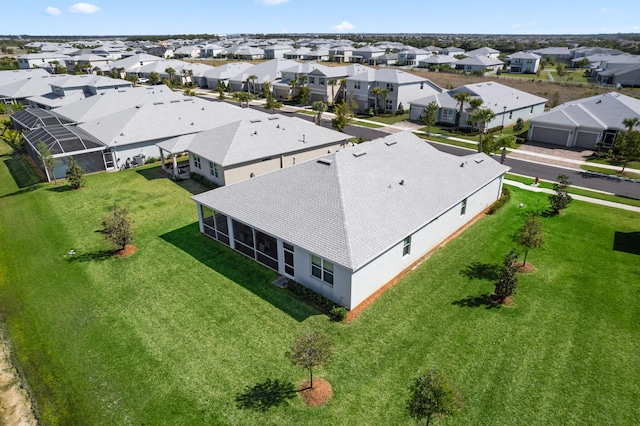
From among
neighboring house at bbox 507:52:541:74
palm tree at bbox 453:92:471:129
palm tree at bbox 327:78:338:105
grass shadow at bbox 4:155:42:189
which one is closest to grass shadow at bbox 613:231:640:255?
palm tree at bbox 453:92:471:129

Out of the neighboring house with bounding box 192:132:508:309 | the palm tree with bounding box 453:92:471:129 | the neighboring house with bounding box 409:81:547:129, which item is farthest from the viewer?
the neighboring house with bounding box 409:81:547:129

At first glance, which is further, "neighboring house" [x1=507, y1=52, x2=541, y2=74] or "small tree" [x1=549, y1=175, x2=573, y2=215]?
"neighboring house" [x1=507, y1=52, x2=541, y2=74]

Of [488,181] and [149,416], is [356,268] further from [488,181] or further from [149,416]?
[488,181]

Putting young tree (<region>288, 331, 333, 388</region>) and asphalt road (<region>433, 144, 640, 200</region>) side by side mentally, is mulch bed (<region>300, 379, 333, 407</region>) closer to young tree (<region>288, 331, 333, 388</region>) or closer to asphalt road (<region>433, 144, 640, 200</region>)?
young tree (<region>288, 331, 333, 388</region>)

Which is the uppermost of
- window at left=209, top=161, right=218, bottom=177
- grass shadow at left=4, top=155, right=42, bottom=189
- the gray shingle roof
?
the gray shingle roof

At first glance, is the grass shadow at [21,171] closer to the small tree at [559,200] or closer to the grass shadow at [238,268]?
the grass shadow at [238,268]

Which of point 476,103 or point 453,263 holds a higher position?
point 476,103

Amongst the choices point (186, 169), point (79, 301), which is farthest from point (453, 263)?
point (186, 169)
